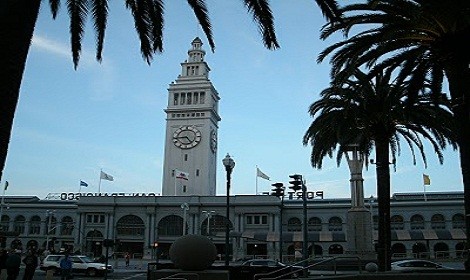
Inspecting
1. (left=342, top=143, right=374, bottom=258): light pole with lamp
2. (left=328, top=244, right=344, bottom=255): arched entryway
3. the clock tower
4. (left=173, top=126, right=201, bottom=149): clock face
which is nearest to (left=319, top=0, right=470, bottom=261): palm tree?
(left=342, top=143, right=374, bottom=258): light pole with lamp

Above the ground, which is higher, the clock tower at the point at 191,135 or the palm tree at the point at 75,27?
the clock tower at the point at 191,135

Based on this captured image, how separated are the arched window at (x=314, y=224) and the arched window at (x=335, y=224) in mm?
1802

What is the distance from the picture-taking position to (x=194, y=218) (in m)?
82.1

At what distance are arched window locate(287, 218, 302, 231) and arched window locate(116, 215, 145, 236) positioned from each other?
24788mm

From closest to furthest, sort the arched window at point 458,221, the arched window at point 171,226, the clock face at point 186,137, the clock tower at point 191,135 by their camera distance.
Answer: the arched window at point 458,221, the arched window at point 171,226, the clock tower at point 191,135, the clock face at point 186,137

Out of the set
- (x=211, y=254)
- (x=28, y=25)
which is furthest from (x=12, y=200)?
(x=28, y=25)

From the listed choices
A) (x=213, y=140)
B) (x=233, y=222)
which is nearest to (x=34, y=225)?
(x=233, y=222)

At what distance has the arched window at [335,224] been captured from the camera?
79.9 m

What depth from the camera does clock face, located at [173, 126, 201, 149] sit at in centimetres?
9881

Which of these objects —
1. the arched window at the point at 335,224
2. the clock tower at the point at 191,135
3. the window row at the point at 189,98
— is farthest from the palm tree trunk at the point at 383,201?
the window row at the point at 189,98

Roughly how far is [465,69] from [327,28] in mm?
4622

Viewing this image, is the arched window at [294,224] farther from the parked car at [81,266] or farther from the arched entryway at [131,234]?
the parked car at [81,266]

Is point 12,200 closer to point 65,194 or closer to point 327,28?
point 65,194

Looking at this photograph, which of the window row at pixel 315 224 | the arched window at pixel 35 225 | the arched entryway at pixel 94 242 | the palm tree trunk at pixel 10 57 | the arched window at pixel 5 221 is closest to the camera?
the palm tree trunk at pixel 10 57
